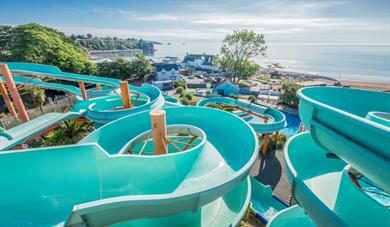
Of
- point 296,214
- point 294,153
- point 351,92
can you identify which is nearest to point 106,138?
point 294,153

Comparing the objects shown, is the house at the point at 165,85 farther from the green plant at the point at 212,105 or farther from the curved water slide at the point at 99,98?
the curved water slide at the point at 99,98

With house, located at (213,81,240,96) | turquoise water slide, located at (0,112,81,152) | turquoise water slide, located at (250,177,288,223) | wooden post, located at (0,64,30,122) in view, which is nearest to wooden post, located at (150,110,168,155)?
turquoise water slide, located at (0,112,81,152)

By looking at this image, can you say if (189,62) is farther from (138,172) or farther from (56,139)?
(138,172)

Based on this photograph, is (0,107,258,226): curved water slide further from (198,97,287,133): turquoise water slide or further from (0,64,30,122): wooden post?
(0,64,30,122): wooden post

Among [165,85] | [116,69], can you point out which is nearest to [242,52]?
[165,85]

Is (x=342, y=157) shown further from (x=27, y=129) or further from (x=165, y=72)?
(x=165, y=72)
